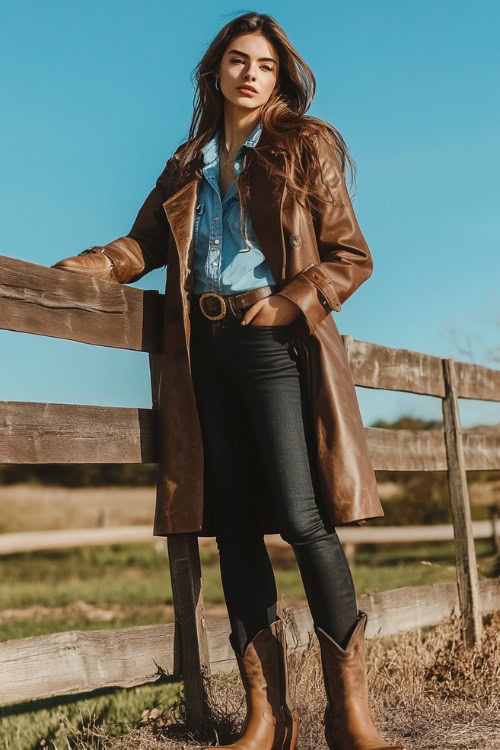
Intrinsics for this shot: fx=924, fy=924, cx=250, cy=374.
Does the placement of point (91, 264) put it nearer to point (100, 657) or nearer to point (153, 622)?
point (100, 657)

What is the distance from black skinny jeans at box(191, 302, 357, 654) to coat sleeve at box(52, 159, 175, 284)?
33 cm

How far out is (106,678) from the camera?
10.3 ft

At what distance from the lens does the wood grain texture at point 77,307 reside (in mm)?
2846

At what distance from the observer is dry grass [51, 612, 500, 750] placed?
3.09 meters

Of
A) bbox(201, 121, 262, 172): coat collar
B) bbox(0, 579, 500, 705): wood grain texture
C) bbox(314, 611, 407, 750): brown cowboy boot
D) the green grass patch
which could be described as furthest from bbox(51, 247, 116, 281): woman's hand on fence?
the green grass patch

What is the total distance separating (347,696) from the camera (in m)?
2.80

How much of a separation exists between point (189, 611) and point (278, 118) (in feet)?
5.70

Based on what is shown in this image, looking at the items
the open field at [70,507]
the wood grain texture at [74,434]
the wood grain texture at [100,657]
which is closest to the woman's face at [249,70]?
the wood grain texture at [74,434]

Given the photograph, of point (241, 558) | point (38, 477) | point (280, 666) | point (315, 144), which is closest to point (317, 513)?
point (241, 558)

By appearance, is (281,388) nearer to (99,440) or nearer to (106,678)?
(99,440)

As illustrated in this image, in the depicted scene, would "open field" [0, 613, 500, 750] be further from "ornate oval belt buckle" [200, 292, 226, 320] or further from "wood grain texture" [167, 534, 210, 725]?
"ornate oval belt buckle" [200, 292, 226, 320]

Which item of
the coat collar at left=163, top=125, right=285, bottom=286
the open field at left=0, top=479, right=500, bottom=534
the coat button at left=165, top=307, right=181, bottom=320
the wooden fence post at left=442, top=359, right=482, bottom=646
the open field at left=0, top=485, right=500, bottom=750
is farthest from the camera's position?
the open field at left=0, top=479, right=500, bottom=534

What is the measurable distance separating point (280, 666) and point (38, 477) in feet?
67.6

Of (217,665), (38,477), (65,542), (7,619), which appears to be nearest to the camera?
(217,665)
